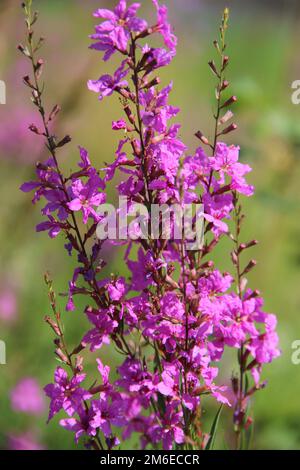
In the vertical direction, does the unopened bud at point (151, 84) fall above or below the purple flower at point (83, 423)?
above

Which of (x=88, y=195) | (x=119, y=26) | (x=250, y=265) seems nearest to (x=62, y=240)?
(x=250, y=265)

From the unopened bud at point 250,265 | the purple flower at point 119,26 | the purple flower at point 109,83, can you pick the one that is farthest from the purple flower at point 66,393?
the purple flower at point 119,26

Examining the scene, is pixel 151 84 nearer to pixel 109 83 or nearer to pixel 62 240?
pixel 109 83

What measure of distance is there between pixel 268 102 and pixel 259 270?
139cm

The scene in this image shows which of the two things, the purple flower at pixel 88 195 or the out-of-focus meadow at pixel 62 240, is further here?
the out-of-focus meadow at pixel 62 240

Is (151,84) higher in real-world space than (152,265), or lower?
higher

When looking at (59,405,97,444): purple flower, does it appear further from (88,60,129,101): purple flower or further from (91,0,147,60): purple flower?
(91,0,147,60): purple flower

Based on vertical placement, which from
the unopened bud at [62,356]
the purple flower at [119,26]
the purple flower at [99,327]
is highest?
the purple flower at [119,26]

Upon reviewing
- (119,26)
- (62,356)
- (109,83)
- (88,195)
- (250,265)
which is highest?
(119,26)

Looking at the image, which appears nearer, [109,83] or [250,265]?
[109,83]

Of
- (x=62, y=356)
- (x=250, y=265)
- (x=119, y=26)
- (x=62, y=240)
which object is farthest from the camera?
(x=62, y=240)

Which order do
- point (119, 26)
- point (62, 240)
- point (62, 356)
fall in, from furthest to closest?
1. point (62, 240)
2. point (62, 356)
3. point (119, 26)

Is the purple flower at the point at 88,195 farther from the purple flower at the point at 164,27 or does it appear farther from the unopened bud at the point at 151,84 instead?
the purple flower at the point at 164,27
